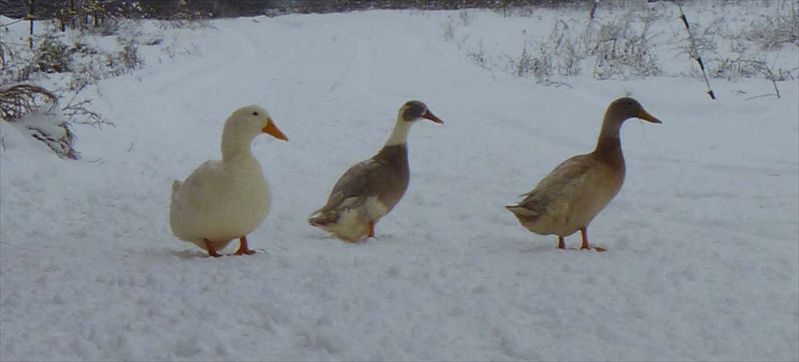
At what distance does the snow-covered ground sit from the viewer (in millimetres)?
2807

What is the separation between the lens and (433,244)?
4.59 metres

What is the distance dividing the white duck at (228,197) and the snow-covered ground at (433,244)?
0.54 feet

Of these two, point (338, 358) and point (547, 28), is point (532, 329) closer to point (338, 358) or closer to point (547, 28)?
point (338, 358)

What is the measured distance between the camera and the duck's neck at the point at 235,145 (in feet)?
12.8

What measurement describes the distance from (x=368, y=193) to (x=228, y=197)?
40.9 inches

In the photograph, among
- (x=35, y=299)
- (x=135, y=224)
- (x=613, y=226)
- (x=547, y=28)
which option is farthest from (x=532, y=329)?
(x=547, y=28)

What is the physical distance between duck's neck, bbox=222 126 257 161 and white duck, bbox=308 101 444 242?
0.77 m

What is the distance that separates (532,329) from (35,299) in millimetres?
1715

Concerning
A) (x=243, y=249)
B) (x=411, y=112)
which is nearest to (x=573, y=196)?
(x=411, y=112)

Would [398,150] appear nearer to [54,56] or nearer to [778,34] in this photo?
[54,56]

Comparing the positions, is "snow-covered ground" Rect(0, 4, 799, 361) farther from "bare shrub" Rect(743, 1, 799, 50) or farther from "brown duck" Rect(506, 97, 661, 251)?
"bare shrub" Rect(743, 1, 799, 50)

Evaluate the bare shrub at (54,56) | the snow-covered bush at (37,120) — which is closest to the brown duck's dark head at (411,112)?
the snow-covered bush at (37,120)

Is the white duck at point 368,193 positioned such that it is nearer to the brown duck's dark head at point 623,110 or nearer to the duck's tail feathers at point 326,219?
the duck's tail feathers at point 326,219

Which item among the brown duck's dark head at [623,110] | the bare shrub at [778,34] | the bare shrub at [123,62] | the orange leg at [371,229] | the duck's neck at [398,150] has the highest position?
the bare shrub at [778,34]
